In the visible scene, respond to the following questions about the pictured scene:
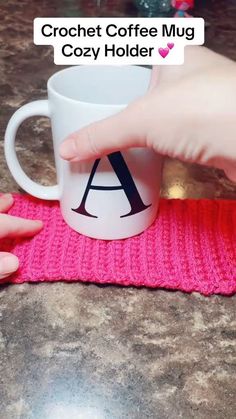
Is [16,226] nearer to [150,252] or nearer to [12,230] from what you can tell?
[12,230]

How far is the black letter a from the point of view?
0.40 meters

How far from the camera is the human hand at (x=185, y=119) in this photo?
1.06 feet

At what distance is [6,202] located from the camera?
18.9 inches

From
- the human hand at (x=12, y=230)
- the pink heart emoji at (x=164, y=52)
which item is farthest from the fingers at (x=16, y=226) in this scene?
the pink heart emoji at (x=164, y=52)

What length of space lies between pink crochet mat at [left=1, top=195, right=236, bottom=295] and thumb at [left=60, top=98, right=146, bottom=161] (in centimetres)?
9

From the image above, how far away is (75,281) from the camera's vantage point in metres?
0.41

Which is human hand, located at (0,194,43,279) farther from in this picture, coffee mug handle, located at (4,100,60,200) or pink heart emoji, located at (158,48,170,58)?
pink heart emoji, located at (158,48,170,58)

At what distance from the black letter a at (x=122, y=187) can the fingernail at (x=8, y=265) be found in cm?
7

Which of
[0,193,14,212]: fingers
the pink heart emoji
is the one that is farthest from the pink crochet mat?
the pink heart emoji

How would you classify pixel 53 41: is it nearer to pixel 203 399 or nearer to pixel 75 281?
pixel 75 281

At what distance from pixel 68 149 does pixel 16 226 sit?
9cm

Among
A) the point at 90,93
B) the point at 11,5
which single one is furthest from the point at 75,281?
the point at 11,5

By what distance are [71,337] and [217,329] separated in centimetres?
10

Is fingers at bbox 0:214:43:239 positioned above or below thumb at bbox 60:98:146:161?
below
